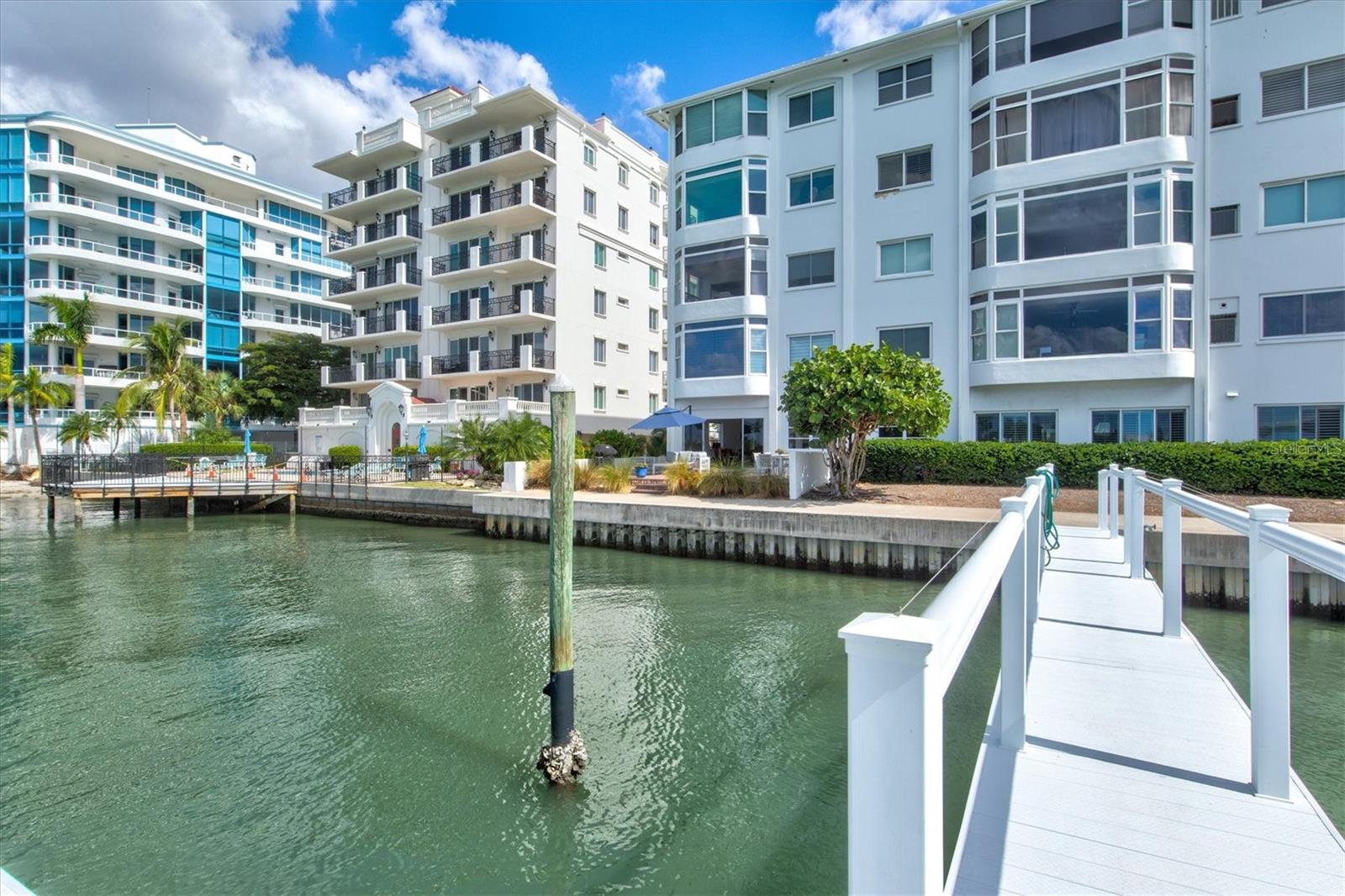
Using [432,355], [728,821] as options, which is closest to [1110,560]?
[728,821]

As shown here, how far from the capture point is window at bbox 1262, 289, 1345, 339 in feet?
59.9

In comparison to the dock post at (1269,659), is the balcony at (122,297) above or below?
above

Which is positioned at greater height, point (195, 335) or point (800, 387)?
point (195, 335)

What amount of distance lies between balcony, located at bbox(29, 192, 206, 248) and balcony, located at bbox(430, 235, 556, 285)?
2595cm

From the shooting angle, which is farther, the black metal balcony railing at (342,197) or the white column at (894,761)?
the black metal balcony railing at (342,197)

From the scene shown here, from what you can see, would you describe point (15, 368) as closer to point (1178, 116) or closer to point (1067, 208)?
point (1067, 208)

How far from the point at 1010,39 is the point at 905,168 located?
15.1 ft

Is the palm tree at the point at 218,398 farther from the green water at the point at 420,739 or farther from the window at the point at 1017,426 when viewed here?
the window at the point at 1017,426

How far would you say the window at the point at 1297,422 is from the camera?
18.2 meters

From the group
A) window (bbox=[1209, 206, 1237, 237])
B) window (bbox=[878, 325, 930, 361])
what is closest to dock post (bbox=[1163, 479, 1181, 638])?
window (bbox=[878, 325, 930, 361])

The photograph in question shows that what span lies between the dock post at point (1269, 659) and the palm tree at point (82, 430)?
48.7 meters

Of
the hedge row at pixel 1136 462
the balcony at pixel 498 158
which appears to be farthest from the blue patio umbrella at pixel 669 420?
the balcony at pixel 498 158

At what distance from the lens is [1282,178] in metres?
18.8

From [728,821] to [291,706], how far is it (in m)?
5.61
